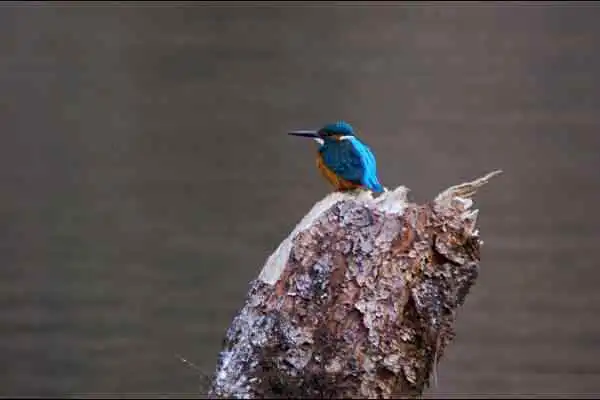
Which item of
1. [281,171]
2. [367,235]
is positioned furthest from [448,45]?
[367,235]

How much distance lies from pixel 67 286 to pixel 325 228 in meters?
1.89

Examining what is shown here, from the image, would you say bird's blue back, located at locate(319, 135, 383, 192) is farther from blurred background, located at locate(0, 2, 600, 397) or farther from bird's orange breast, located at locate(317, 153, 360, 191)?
blurred background, located at locate(0, 2, 600, 397)

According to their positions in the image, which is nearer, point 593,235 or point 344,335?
point 344,335

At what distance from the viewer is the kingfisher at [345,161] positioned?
1.48 m

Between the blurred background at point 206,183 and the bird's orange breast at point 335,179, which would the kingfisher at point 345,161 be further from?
the blurred background at point 206,183

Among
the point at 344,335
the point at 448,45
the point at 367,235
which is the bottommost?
the point at 344,335

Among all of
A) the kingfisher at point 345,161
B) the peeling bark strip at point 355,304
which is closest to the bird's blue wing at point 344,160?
the kingfisher at point 345,161

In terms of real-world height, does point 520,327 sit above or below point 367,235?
above

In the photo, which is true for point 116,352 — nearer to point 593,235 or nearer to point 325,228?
point 593,235

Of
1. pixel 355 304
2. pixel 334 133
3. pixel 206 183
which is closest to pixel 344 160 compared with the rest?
pixel 334 133

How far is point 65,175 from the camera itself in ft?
9.48

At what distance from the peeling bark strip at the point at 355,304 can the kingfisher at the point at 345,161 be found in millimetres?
264

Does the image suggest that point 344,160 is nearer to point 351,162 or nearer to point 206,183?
point 351,162

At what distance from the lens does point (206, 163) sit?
2.89 meters
